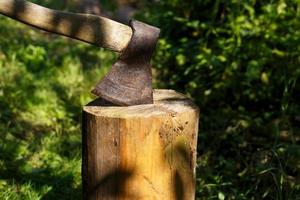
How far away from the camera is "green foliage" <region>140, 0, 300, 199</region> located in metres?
3.83

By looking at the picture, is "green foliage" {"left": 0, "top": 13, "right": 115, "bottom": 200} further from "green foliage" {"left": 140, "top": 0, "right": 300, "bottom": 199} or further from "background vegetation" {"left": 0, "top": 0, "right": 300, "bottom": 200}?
"green foliage" {"left": 140, "top": 0, "right": 300, "bottom": 199}

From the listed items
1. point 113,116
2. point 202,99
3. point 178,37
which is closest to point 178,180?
point 113,116

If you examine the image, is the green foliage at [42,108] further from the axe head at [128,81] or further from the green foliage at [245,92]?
the axe head at [128,81]

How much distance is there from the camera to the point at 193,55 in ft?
17.2

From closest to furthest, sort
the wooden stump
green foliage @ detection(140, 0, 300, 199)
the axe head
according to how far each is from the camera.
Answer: the wooden stump < the axe head < green foliage @ detection(140, 0, 300, 199)

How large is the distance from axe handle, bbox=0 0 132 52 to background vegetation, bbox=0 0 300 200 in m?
1.08

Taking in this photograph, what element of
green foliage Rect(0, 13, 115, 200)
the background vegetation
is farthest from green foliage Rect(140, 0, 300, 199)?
green foliage Rect(0, 13, 115, 200)

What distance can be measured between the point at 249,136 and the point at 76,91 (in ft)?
5.93

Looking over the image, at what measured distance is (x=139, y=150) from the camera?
2391mm

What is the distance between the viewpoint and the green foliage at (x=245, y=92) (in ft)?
12.6

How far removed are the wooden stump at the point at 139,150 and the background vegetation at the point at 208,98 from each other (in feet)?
3.26

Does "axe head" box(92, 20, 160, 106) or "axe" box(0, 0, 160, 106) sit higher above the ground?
"axe" box(0, 0, 160, 106)

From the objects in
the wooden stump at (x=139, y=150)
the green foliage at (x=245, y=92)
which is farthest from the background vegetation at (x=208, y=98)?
the wooden stump at (x=139, y=150)

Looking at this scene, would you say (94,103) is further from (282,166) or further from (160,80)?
(160,80)
